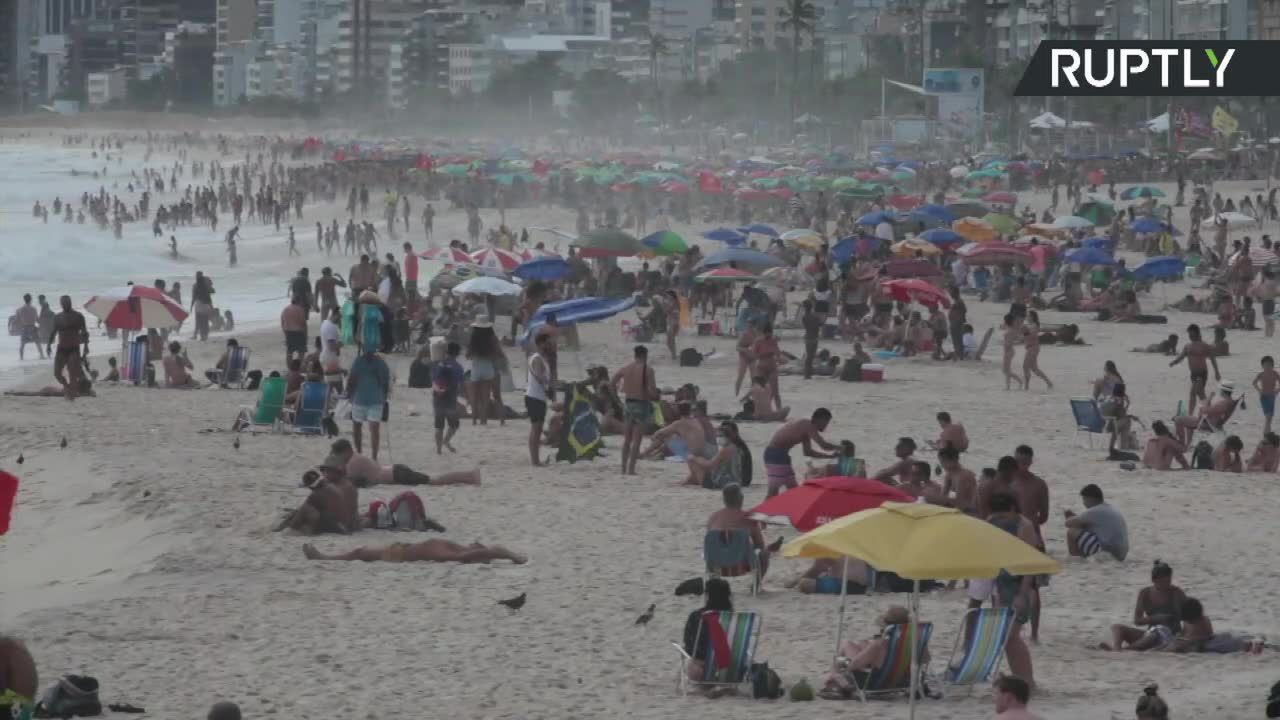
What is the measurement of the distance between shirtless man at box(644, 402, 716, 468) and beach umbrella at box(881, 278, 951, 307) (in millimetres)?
6562

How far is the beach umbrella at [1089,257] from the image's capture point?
26.8 m

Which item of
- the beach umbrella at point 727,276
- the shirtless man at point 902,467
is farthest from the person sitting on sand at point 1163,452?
the beach umbrella at point 727,276

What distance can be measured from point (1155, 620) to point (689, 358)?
12.5 meters

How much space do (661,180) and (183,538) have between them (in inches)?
1577

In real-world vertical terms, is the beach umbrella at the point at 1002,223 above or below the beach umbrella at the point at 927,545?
above

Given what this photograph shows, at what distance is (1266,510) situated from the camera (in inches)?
522

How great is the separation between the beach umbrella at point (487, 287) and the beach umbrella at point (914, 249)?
850 cm

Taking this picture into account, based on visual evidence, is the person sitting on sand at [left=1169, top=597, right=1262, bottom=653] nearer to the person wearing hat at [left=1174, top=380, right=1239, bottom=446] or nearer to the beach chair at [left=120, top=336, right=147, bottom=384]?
the person wearing hat at [left=1174, top=380, right=1239, bottom=446]

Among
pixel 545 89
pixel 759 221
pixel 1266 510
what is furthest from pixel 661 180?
pixel 545 89

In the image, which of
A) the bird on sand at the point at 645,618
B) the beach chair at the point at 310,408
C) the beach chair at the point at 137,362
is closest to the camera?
the bird on sand at the point at 645,618

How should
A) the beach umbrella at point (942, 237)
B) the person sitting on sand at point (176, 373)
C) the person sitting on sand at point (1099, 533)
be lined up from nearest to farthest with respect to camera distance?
the person sitting on sand at point (1099, 533) → the person sitting on sand at point (176, 373) → the beach umbrella at point (942, 237)

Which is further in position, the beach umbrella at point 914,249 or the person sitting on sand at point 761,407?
the beach umbrella at point 914,249

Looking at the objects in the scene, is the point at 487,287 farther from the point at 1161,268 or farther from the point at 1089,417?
the point at 1161,268

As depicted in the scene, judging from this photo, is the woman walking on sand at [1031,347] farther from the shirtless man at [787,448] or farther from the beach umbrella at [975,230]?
the beach umbrella at [975,230]
